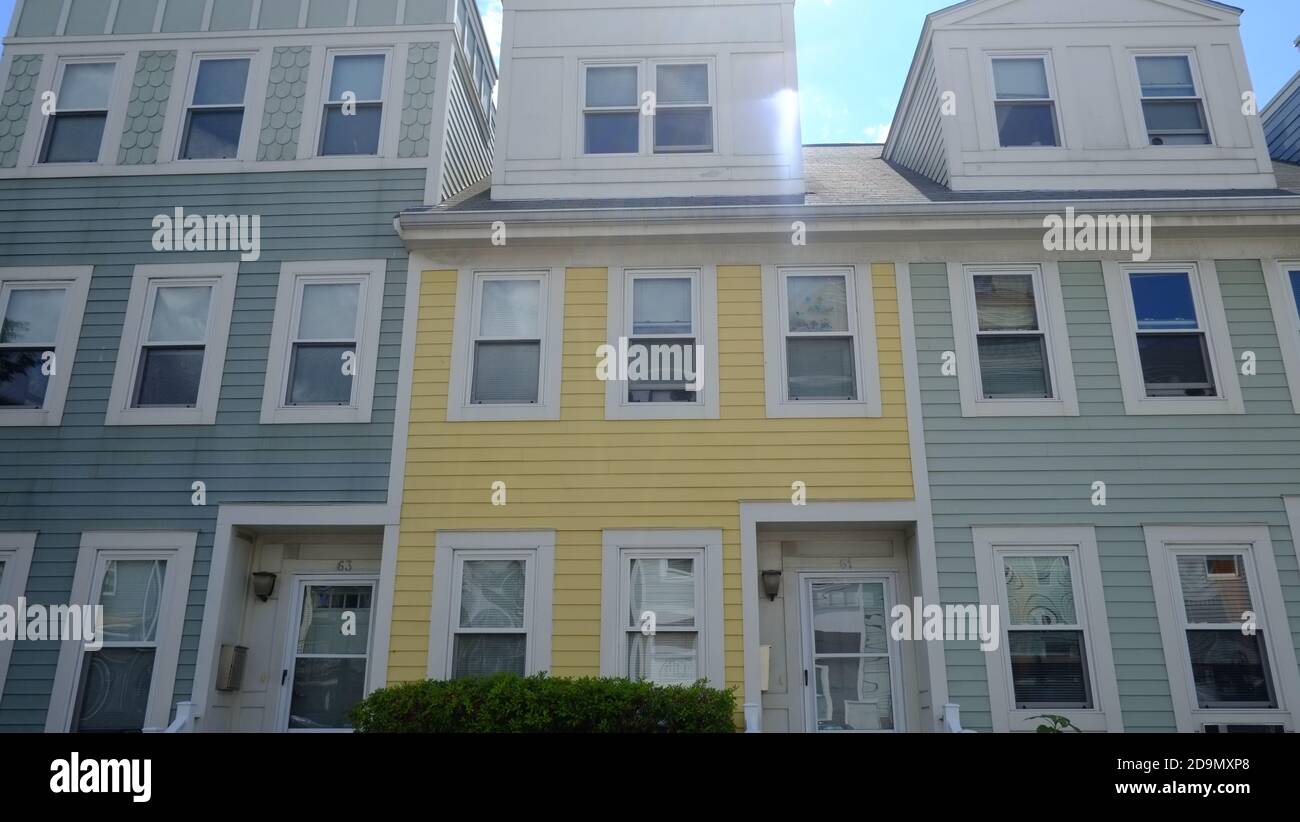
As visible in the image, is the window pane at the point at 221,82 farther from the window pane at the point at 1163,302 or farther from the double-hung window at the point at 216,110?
the window pane at the point at 1163,302

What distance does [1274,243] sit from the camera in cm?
890

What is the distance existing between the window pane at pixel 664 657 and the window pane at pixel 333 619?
2.40 meters

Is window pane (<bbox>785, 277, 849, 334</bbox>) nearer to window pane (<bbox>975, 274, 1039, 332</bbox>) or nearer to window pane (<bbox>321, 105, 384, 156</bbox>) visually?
window pane (<bbox>975, 274, 1039, 332</bbox>)

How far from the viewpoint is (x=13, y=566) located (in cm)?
831

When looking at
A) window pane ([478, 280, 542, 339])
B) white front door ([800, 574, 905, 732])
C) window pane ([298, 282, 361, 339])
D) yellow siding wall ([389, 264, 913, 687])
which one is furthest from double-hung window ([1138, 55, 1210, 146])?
window pane ([298, 282, 361, 339])

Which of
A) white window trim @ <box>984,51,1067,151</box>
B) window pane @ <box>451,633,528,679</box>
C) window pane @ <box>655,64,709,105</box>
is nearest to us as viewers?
window pane @ <box>451,633,528,679</box>

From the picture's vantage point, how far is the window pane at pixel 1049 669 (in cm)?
770

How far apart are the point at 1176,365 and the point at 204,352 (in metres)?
8.83

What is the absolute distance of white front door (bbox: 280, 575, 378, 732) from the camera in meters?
8.25

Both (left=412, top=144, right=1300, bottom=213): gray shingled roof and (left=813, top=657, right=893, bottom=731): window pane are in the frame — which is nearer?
(left=813, top=657, right=893, bottom=731): window pane
